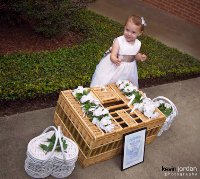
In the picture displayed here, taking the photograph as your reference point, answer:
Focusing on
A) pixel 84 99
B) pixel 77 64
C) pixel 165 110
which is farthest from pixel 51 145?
pixel 77 64

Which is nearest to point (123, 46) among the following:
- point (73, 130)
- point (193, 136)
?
point (73, 130)

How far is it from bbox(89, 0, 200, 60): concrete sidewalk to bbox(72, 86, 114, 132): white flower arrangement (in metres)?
4.75

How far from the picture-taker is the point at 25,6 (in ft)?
21.6

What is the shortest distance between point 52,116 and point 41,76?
799 millimetres

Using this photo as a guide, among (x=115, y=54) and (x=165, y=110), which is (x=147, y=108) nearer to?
(x=165, y=110)

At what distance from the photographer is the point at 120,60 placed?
5465mm

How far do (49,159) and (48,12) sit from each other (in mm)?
3337

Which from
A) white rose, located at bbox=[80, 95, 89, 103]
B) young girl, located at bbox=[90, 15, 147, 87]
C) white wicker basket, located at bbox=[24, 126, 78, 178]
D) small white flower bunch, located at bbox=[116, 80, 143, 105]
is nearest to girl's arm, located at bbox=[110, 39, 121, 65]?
young girl, located at bbox=[90, 15, 147, 87]

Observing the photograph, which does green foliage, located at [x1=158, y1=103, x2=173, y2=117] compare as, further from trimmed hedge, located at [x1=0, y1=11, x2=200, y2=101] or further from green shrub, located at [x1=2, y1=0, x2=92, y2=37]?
green shrub, located at [x1=2, y1=0, x2=92, y2=37]

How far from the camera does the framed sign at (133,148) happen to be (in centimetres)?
470

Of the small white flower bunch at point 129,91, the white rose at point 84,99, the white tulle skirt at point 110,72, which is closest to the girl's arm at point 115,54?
the white tulle skirt at point 110,72

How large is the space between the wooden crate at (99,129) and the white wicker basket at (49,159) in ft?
0.79

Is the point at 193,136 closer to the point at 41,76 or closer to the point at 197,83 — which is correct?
the point at 197,83

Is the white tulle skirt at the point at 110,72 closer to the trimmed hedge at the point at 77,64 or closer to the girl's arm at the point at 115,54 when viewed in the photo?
the girl's arm at the point at 115,54
